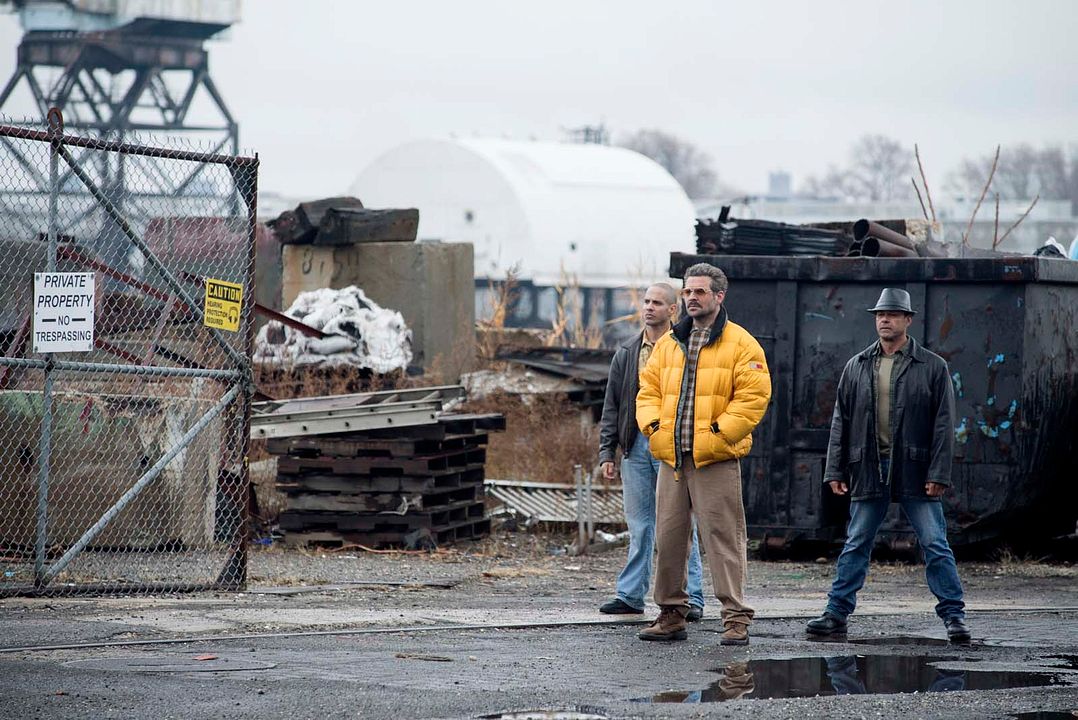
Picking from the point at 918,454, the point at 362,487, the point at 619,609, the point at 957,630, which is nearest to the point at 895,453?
the point at 918,454

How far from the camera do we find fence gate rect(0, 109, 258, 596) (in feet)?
27.2

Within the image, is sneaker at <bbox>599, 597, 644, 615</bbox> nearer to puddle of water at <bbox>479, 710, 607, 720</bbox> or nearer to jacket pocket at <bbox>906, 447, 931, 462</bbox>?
jacket pocket at <bbox>906, 447, 931, 462</bbox>

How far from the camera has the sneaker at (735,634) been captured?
7504 millimetres

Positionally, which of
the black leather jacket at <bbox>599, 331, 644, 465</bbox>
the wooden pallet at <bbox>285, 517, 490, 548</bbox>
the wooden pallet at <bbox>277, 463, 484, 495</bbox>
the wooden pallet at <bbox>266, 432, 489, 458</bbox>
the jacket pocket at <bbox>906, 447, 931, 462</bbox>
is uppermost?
the black leather jacket at <bbox>599, 331, 644, 465</bbox>

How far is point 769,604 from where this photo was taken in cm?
919

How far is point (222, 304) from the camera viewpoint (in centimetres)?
877

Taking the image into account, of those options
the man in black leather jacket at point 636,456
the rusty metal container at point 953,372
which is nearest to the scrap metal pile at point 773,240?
the rusty metal container at point 953,372

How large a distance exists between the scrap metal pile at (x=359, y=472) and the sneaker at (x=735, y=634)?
461cm

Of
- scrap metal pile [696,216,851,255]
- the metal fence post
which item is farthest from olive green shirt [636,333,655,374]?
scrap metal pile [696,216,851,255]

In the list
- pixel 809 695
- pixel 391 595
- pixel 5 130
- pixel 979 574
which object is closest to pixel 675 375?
pixel 809 695

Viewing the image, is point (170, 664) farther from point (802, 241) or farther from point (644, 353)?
point (802, 241)

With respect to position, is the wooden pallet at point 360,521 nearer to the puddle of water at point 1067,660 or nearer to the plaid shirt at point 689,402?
the plaid shirt at point 689,402

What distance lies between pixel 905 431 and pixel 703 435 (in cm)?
122

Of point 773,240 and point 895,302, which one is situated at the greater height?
point 773,240
